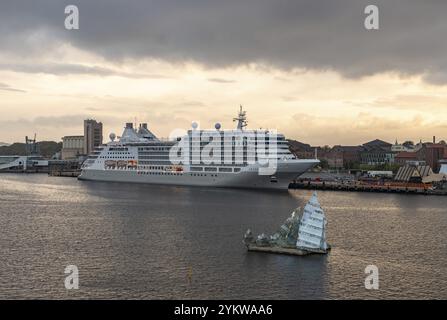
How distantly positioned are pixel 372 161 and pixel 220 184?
105m

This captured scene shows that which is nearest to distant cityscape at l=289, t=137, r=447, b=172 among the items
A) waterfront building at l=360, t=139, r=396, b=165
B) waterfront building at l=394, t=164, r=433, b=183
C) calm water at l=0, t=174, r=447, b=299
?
waterfront building at l=360, t=139, r=396, b=165

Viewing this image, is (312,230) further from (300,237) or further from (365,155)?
(365,155)

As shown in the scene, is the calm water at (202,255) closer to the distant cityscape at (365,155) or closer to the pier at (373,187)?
the pier at (373,187)

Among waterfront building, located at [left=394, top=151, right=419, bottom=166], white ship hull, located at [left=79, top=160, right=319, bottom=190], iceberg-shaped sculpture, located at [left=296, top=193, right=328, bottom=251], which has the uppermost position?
waterfront building, located at [left=394, top=151, right=419, bottom=166]

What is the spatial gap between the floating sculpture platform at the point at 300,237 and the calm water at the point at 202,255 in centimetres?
68

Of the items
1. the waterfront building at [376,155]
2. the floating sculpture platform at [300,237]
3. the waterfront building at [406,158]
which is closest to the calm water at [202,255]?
the floating sculpture platform at [300,237]

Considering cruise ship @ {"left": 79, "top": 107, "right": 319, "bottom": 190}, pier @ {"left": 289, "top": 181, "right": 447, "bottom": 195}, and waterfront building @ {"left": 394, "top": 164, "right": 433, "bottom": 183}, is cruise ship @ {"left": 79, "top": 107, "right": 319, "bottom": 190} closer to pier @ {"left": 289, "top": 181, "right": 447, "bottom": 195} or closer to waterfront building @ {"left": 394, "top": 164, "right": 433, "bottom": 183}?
pier @ {"left": 289, "top": 181, "right": 447, "bottom": 195}

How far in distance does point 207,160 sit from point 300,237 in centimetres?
4345

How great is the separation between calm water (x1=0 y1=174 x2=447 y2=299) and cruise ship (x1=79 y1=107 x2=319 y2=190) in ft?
54.5

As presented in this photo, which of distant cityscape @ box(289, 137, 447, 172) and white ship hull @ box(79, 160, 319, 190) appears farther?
distant cityscape @ box(289, 137, 447, 172)

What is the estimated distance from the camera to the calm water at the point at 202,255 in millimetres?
21125

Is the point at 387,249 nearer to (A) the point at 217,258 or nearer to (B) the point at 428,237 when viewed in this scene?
(B) the point at 428,237

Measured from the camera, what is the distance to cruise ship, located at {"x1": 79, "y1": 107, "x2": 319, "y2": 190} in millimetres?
64250

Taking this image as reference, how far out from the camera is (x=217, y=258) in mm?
26016
